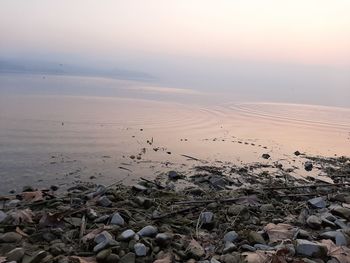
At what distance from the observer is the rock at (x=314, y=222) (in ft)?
24.0

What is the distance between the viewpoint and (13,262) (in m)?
5.43

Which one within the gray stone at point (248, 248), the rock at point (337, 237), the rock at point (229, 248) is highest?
the rock at point (337, 237)

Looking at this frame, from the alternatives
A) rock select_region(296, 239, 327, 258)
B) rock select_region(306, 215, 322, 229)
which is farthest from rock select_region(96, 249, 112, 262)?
rock select_region(306, 215, 322, 229)

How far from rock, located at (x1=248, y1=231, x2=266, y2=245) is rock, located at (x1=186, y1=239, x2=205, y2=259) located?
33.0 inches

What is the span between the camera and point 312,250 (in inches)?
229

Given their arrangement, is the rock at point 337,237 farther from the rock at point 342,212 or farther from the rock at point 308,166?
the rock at point 308,166

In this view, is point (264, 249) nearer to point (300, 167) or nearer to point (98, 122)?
point (300, 167)

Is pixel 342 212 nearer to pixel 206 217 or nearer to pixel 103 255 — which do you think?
pixel 206 217

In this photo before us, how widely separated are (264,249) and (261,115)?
2481 centimetres

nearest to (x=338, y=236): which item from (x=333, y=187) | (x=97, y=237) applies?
(x=97, y=237)

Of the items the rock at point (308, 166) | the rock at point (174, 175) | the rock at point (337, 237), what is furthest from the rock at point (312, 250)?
the rock at point (308, 166)

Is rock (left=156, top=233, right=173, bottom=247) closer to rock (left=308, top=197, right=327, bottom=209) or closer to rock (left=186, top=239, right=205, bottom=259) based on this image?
rock (left=186, top=239, right=205, bottom=259)

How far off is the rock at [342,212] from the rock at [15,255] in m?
5.89

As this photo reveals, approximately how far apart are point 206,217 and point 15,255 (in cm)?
335
